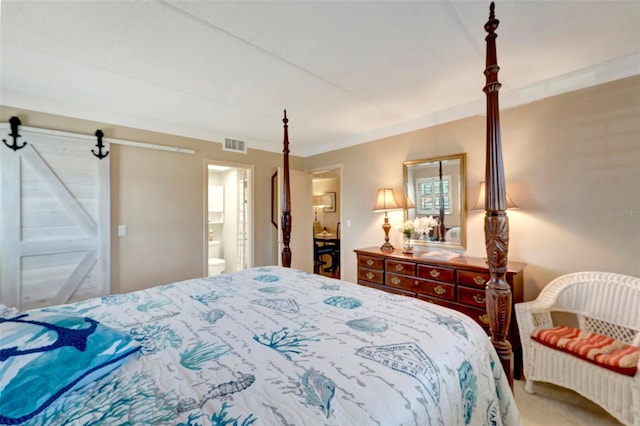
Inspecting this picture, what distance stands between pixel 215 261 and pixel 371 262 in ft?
10.1

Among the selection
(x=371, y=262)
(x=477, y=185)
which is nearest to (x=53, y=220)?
(x=371, y=262)

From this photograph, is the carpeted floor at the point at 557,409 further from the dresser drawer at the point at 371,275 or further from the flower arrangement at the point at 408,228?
the flower arrangement at the point at 408,228

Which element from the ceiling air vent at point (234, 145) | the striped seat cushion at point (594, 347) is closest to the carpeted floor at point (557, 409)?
the striped seat cushion at point (594, 347)

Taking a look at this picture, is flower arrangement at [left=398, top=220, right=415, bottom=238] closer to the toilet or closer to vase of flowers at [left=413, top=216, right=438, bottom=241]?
vase of flowers at [left=413, top=216, right=438, bottom=241]

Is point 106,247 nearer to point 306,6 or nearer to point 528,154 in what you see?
point 306,6

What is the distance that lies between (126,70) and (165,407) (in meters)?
2.41

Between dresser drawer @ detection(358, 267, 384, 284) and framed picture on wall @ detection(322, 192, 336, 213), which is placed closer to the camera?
dresser drawer @ detection(358, 267, 384, 284)

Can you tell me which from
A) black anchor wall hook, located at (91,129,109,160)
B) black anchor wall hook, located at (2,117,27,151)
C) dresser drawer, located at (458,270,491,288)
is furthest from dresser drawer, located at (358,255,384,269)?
black anchor wall hook, located at (2,117,27,151)

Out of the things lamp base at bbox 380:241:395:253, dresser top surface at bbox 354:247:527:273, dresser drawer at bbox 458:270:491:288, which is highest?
lamp base at bbox 380:241:395:253

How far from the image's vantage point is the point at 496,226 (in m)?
1.24

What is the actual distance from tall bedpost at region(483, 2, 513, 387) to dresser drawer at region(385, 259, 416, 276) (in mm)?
1453

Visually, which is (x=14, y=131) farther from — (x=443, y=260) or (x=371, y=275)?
(x=443, y=260)

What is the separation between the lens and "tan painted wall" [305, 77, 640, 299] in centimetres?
200

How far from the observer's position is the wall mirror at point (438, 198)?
286 cm
